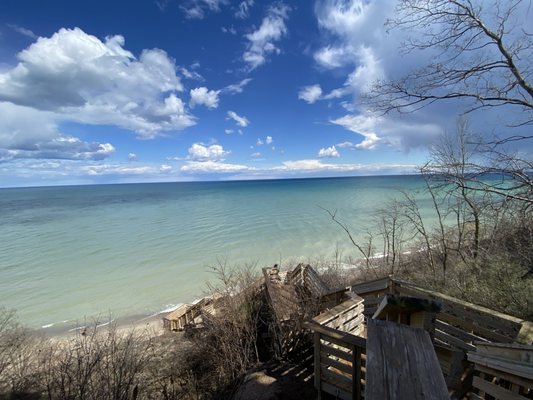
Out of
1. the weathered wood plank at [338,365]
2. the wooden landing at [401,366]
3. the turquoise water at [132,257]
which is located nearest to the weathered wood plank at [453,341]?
the weathered wood plank at [338,365]

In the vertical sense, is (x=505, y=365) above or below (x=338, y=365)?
above

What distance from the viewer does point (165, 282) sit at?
53.4 ft

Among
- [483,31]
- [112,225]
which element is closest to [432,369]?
[483,31]

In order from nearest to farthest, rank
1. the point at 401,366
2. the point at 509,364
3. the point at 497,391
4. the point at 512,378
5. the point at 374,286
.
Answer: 1. the point at 401,366
2. the point at 509,364
3. the point at 512,378
4. the point at 497,391
5. the point at 374,286

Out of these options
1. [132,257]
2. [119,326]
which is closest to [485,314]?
[119,326]

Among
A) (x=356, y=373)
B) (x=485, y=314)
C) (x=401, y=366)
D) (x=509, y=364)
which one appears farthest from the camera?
(x=485, y=314)

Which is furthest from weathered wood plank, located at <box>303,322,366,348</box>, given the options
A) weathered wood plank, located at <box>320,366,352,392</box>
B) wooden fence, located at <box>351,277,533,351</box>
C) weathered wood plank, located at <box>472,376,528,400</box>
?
weathered wood plank, located at <box>472,376,528,400</box>

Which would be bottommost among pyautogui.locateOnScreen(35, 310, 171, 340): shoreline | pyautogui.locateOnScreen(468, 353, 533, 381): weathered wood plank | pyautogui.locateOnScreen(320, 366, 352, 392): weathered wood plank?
pyautogui.locateOnScreen(35, 310, 171, 340): shoreline

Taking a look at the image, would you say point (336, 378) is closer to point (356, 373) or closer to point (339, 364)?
point (339, 364)

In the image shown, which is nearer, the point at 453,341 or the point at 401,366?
the point at 401,366

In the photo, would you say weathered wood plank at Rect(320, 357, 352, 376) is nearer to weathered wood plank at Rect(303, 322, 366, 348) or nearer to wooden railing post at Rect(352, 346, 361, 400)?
wooden railing post at Rect(352, 346, 361, 400)

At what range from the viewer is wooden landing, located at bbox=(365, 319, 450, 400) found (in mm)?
1103

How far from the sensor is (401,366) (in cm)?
122

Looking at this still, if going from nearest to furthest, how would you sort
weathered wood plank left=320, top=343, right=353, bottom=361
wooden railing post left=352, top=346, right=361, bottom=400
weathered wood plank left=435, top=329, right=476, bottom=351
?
wooden railing post left=352, top=346, right=361, bottom=400 < weathered wood plank left=320, top=343, right=353, bottom=361 < weathered wood plank left=435, top=329, right=476, bottom=351
